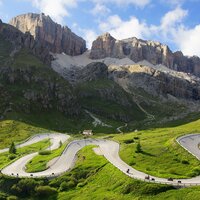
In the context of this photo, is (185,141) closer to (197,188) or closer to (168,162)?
(168,162)

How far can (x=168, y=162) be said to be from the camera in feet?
330

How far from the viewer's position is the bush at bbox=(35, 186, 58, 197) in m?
92.9

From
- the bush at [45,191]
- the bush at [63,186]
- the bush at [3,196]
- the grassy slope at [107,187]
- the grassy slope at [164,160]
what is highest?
the grassy slope at [164,160]

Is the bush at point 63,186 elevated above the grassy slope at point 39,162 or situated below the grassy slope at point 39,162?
below

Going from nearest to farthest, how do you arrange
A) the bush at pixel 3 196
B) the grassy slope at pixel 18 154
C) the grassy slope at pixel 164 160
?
the grassy slope at pixel 164 160, the bush at pixel 3 196, the grassy slope at pixel 18 154

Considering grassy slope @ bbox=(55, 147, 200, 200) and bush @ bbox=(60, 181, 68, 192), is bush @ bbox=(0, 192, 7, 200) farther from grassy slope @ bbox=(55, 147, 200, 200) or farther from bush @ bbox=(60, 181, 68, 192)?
bush @ bbox=(60, 181, 68, 192)

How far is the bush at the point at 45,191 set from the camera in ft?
305

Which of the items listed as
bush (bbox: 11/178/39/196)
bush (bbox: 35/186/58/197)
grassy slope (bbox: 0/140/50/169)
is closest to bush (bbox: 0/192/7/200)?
bush (bbox: 11/178/39/196)

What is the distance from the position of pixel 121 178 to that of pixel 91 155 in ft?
85.7

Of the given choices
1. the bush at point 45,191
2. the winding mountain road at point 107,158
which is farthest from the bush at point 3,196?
the winding mountain road at point 107,158

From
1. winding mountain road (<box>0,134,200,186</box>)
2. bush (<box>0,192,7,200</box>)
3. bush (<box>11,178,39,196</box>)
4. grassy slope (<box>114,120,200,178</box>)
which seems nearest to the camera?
winding mountain road (<box>0,134,200,186</box>)

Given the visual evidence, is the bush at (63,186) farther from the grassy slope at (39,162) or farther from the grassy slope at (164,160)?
the grassy slope at (164,160)

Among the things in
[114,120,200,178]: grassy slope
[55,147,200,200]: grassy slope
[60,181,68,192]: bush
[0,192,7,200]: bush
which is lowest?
[0,192,7,200]: bush

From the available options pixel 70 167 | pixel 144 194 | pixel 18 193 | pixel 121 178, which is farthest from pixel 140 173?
pixel 18 193
